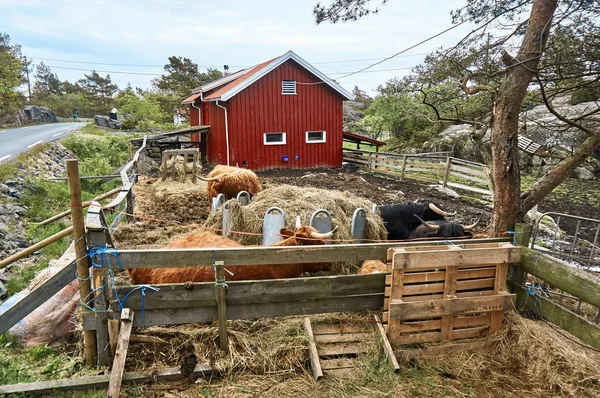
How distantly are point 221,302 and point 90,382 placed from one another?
1116mm

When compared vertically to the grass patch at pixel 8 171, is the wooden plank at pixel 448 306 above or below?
below

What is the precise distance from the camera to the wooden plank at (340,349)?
10.5 feet

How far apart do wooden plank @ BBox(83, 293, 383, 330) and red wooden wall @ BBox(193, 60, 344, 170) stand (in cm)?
1440

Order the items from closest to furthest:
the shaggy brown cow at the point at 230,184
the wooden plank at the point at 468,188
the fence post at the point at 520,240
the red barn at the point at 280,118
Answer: the fence post at the point at 520,240
the shaggy brown cow at the point at 230,184
the wooden plank at the point at 468,188
the red barn at the point at 280,118

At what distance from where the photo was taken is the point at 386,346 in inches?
125

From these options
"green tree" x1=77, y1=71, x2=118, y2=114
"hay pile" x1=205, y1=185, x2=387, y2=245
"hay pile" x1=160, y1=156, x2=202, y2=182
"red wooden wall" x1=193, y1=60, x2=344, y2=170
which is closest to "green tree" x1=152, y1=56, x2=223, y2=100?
"green tree" x1=77, y1=71, x2=118, y2=114

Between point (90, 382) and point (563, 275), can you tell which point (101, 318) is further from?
point (563, 275)

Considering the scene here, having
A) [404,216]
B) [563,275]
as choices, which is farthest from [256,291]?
[404,216]

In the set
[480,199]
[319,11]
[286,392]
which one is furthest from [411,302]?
[480,199]

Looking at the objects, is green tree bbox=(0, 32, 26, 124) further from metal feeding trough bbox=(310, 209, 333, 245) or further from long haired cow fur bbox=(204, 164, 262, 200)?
metal feeding trough bbox=(310, 209, 333, 245)

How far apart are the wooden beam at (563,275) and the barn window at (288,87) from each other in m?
15.4

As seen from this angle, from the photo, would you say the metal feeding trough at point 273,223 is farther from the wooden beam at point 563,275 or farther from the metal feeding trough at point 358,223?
the wooden beam at point 563,275

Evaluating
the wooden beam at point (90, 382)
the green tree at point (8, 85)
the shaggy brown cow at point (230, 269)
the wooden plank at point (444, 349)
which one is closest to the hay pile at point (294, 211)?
the shaggy brown cow at point (230, 269)

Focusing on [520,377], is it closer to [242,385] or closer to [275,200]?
[242,385]
